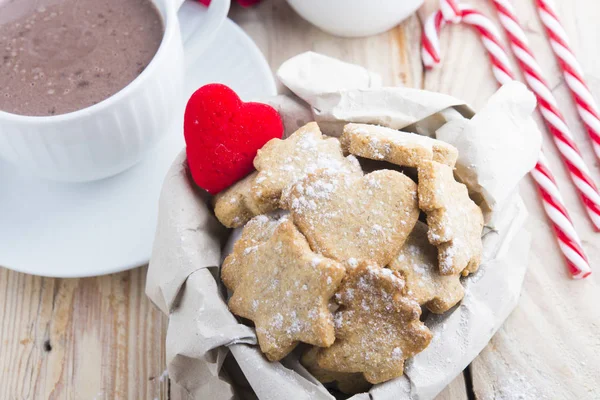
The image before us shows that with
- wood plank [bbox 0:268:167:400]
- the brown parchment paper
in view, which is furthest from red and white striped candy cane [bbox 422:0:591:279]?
wood plank [bbox 0:268:167:400]

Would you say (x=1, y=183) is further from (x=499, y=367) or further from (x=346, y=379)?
(x=499, y=367)

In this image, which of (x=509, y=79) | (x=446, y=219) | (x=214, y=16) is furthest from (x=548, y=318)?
(x=214, y=16)

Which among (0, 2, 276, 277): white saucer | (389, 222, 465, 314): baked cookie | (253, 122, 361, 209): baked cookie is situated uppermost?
(253, 122, 361, 209): baked cookie

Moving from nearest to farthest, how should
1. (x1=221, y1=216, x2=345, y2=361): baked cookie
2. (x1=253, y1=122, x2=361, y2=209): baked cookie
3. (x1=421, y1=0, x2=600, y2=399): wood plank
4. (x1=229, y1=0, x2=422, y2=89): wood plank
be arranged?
(x1=221, y1=216, x2=345, y2=361): baked cookie, (x1=253, y1=122, x2=361, y2=209): baked cookie, (x1=421, y1=0, x2=600, y2=399): wood plank, (x1=229, y1=0, x2=422, y2=89): wood plank

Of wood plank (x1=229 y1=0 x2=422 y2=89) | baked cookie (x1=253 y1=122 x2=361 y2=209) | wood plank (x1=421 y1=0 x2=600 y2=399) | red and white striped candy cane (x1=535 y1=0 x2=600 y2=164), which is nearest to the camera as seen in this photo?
baked cookie (x1=253 y1=122 x2=361 y2=209)

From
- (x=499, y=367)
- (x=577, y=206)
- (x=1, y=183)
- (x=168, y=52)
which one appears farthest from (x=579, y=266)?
(x=1, y=183)

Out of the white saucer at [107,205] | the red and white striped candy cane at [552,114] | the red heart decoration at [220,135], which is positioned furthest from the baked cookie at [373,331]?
the red and white striped candy cane at [552,114]

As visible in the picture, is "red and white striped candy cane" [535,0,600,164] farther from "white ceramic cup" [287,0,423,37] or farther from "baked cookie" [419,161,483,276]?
"baked cookie" [419,161,483,276]
